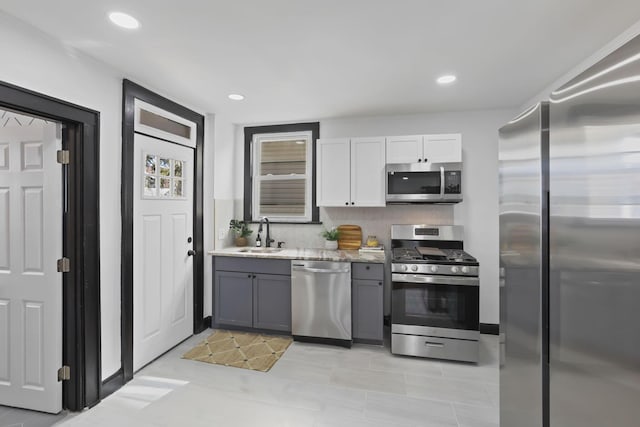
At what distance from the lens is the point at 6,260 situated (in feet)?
7.13

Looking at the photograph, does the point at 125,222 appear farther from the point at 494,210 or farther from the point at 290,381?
the point at 494,210

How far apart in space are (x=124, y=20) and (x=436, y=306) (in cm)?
324

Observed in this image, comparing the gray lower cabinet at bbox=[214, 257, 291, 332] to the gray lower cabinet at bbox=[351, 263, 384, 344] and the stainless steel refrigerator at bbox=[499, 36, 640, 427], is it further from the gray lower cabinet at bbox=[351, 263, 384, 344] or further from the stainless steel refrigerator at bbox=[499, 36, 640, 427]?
the stainless steel refrigerator at bbox=[499, 36, 640, 427]

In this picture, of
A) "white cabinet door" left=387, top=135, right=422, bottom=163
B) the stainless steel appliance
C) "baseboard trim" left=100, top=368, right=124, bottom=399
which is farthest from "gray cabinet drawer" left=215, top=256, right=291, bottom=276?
"white cabinet door" left=387, top=135, right=422, bottom=163

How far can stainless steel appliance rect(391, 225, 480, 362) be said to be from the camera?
2.86 meters

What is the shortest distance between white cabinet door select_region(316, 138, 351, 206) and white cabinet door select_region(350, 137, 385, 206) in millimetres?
69

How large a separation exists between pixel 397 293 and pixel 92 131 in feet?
9.48

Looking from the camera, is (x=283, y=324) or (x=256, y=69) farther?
(x=283, y=324)

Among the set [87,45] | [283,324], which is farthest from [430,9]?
[283,324]

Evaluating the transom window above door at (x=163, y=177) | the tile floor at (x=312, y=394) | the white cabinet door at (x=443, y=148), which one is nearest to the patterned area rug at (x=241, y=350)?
the tile floor at (x=312, y=394)

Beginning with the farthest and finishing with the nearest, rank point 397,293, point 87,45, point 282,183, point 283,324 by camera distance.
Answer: point 282,183 < point 283,324 < point 397,293 < point 87,45

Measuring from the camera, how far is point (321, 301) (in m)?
3.21

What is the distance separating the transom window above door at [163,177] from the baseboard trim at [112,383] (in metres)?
1.48

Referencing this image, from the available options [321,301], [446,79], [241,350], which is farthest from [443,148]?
[241,350]
